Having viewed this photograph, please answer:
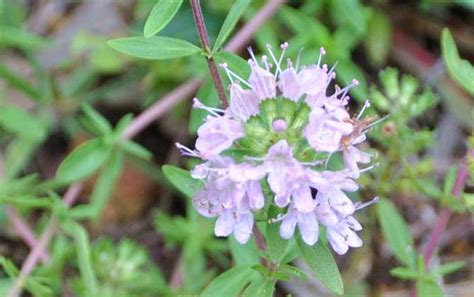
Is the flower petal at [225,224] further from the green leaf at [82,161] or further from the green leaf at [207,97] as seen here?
the green leaf at [82,161]

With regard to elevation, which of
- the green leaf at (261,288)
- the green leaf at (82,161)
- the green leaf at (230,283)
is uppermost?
the green leaf at (82,161)

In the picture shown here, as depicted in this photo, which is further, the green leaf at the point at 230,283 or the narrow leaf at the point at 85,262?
the narrow leaf at the point at 85,262

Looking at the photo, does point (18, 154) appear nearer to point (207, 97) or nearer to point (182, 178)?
point (207, 97)

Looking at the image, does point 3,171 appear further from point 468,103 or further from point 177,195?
point 468,103

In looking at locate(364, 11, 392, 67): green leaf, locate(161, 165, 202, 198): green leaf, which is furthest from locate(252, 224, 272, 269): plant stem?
locate(364, 11, 392, 67): green leaf

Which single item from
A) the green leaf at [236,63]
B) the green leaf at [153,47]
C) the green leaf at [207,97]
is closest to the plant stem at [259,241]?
the green leaf at [236,63]
